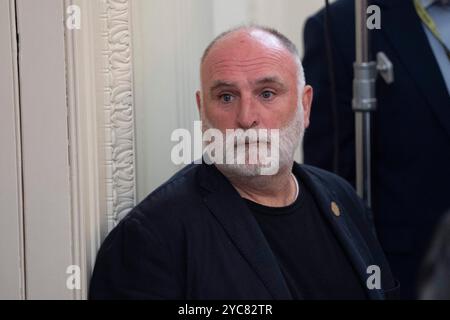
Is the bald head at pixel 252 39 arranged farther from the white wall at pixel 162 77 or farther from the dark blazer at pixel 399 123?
the dark blazer at pixel 399 123

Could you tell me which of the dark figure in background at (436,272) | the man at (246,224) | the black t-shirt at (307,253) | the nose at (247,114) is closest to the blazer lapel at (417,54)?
the man at (246,224)

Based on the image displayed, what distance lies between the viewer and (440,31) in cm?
210

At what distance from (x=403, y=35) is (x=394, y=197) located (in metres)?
0.40

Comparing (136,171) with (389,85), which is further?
(389,85)

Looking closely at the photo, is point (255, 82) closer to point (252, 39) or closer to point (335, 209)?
point (252, 39)

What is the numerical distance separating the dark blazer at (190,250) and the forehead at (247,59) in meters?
0.18

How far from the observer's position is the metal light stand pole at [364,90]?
6.77 ft

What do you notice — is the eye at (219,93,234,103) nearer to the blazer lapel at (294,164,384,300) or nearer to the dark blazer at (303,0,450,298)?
the blazer lapel at (294,164,384,300)

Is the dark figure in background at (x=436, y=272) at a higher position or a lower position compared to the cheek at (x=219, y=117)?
lower

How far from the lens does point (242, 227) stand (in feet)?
5.05

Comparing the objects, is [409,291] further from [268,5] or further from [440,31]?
[268,5]

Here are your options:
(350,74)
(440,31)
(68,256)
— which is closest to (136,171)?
(68,256)

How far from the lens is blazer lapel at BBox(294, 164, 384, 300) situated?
1655 millimetres

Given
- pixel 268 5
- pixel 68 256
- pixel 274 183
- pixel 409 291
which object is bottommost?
pixel 409 291
